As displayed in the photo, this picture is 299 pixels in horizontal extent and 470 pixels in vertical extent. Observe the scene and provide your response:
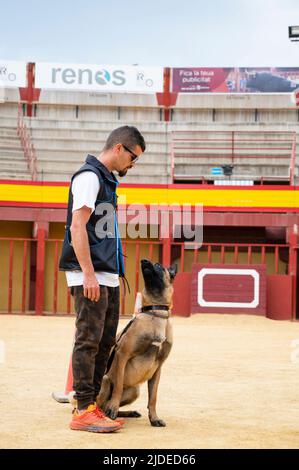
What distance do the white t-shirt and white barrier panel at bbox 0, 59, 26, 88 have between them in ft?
73.3

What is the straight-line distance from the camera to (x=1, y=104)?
88.1 feet

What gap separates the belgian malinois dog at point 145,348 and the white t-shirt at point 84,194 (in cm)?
35

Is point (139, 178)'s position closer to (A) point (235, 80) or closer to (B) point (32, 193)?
(B) point (32, 193)

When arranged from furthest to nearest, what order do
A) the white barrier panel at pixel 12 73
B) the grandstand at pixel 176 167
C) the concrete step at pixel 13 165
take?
the white barrier panel at pixel 12 73 → the concrete step at pixel 13 165 → the grandstand at pixel 176 167

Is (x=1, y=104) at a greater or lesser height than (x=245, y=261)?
greater

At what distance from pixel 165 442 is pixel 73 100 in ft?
78.8

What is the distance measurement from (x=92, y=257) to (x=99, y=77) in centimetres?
2153

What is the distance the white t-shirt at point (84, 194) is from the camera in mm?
4340

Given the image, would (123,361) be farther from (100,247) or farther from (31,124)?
(31,124)

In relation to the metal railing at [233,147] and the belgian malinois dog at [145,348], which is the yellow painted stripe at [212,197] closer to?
the metal railing at [233,147]

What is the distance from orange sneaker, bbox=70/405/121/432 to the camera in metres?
4.33

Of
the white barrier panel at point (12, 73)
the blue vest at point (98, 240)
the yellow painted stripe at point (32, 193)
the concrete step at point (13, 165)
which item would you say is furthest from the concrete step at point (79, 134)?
the blue vest at point (98, 240)

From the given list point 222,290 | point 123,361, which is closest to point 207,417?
point 123,361

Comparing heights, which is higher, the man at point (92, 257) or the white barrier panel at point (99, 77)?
the white barrier panel at point (99, 77)
